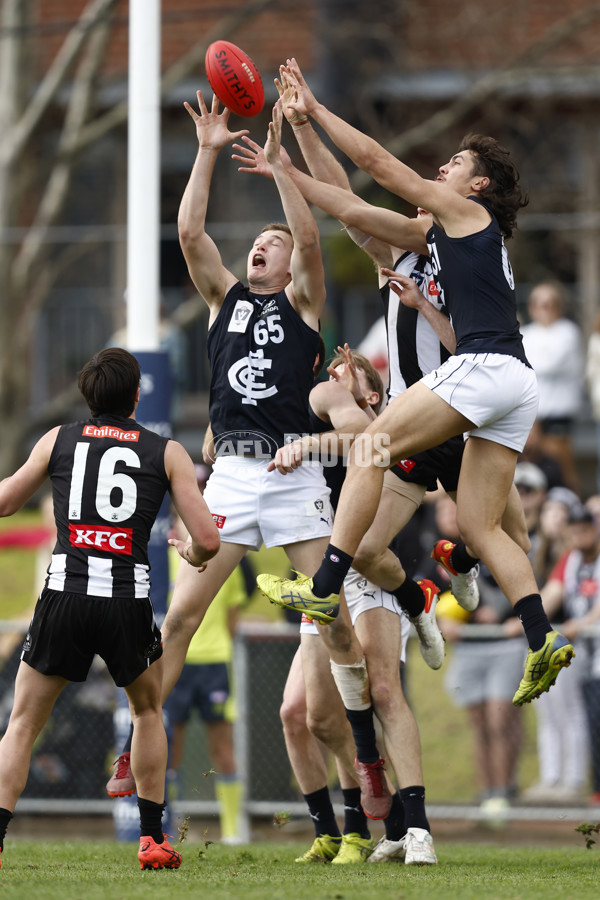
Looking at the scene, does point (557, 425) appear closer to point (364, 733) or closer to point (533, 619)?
point (364, 733)

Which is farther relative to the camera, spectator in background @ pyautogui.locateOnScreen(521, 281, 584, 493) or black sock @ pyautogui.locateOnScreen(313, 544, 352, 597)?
spectator in background @ pyautogui.locateOnScreen(521, 281, 584, 493)

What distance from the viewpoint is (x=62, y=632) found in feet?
16.9

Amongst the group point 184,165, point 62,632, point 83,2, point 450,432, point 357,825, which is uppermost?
point 83,2

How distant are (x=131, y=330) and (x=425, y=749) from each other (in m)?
4.75

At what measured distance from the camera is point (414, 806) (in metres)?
6.12

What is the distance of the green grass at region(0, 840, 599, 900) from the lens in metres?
4.79

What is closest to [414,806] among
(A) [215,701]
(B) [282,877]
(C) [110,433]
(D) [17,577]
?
(B) [282,877]

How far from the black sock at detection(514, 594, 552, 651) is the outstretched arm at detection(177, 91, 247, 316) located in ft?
7.13

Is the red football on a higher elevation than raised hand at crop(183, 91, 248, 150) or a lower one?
higher

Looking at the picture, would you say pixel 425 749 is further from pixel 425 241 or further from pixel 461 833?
pixel 425 241

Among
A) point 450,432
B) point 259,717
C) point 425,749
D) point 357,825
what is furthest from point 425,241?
point 425,749

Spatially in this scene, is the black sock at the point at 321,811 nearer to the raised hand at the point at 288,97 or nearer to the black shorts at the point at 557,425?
the raised hand at the point at 288,97

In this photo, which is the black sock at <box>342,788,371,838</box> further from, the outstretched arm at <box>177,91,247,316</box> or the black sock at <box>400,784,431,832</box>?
the outstretched arm at <box>177,91,247,316</box>

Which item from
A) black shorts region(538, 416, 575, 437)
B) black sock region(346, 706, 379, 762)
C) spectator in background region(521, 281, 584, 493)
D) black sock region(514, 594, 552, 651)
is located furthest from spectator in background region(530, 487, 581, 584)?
black sock region(514, 594, 552, 651)
